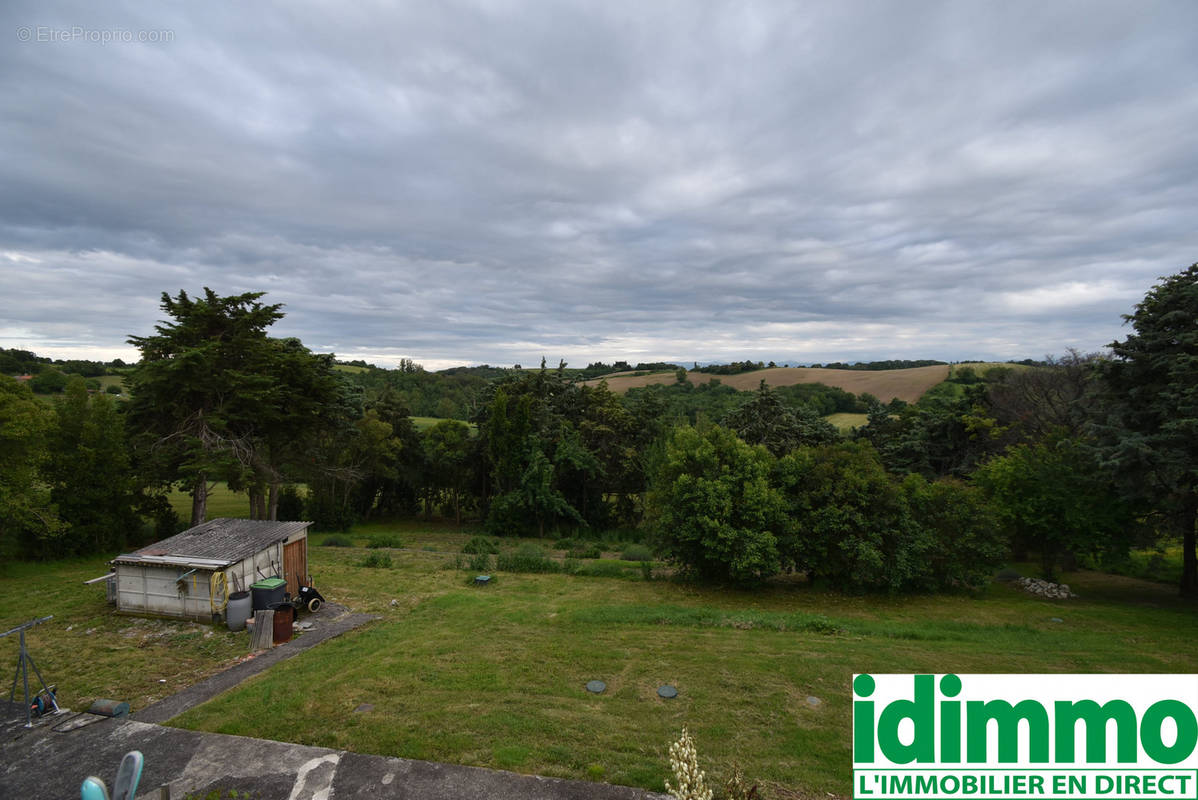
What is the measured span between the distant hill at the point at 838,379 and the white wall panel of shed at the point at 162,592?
39.7 metres

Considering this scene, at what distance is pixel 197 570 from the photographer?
36.3 feet

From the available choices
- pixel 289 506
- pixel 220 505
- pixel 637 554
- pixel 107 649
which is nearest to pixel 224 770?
pixel 107 649

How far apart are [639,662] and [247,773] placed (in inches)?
240

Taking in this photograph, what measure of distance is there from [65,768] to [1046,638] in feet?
57.9

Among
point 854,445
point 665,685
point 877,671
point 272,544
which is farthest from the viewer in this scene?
point 854,445

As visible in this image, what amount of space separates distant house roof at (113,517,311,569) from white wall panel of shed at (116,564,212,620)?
8.6 inches

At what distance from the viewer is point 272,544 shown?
40.3 feet

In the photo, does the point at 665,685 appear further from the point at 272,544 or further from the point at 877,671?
the point at 272,544

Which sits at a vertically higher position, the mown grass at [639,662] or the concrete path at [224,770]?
the concrete path at [224,770]

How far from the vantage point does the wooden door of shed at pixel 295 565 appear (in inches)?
504

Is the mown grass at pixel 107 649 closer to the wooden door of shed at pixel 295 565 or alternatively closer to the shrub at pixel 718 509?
the wooden door of shed at pixel 295 565

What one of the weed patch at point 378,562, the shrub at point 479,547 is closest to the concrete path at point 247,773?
the weed patch at point 378,562

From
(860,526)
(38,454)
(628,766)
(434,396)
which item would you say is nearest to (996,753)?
(628,766)

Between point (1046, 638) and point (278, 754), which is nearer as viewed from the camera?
point (278, 754)
